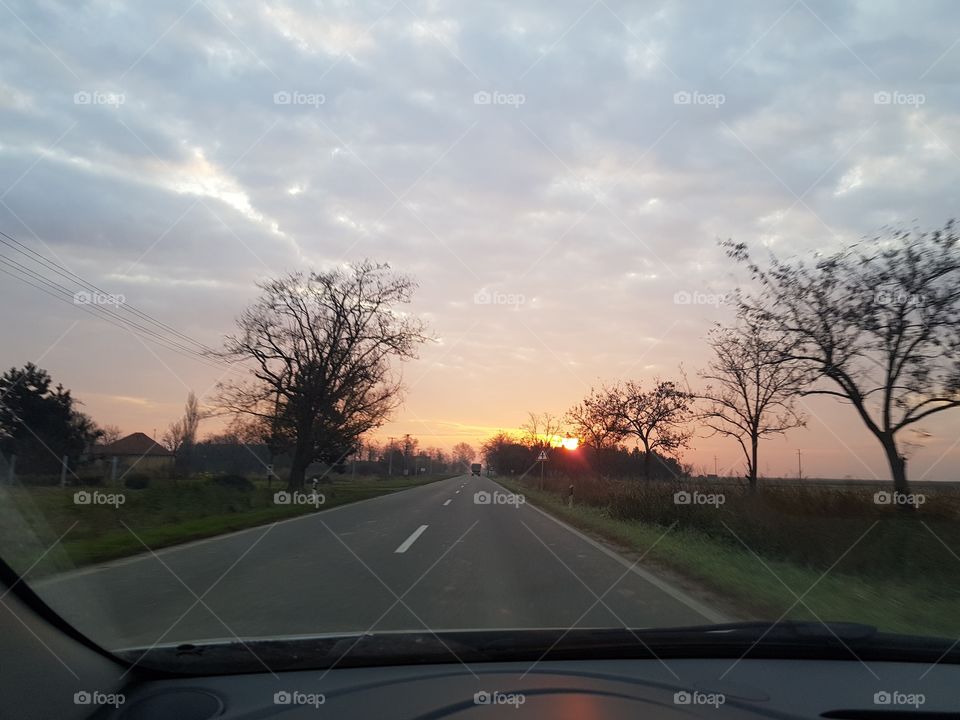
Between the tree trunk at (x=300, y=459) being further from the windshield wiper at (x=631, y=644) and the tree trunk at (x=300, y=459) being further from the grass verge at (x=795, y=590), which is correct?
the windshield wiper at (x=631, y=644)

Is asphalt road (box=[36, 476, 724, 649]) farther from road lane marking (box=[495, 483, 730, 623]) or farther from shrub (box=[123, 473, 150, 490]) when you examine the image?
shrub (box=[123, 473, 150, 490])

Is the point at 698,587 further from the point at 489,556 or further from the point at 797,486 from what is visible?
the point at 797,486

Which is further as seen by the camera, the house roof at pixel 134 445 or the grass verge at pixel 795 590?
the house roof at pixel 134 445

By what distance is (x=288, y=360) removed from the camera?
3822 cm

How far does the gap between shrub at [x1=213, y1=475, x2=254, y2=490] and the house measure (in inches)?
81.5

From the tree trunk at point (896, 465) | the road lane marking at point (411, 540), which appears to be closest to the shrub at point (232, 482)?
the road lane marking at point (411, 540)

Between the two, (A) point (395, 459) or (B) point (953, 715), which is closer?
(B) point (953, 715)

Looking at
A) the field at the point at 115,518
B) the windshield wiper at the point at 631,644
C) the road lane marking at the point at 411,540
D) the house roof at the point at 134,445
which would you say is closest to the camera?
the windshield wiper at the point at 631,644

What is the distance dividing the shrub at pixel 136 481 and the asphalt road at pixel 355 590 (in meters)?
8.85

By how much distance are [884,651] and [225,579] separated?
8102 millimetres

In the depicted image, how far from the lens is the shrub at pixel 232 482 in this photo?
2915 centimetres

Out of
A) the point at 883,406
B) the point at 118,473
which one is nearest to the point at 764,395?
the point at 883,406

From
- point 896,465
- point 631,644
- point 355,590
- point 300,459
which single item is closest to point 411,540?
point 355,590

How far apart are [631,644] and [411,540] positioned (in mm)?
10987
